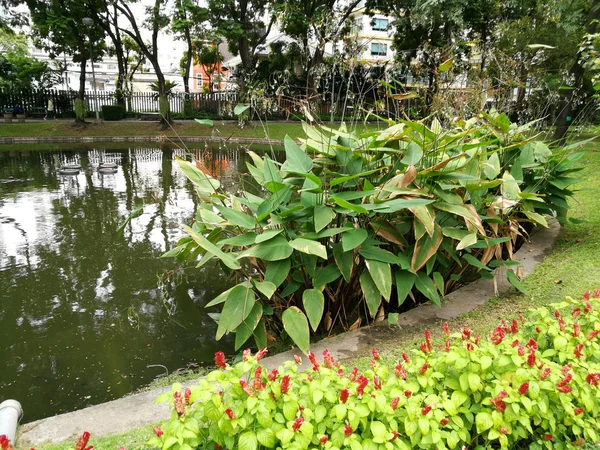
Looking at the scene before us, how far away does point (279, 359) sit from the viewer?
217 cm

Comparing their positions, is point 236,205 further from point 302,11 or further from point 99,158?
point 302,11

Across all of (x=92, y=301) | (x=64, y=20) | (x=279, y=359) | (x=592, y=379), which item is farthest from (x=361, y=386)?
(x=64, y=20)

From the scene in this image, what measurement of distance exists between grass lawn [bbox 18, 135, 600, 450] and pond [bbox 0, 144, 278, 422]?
3.02ft

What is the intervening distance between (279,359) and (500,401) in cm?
115

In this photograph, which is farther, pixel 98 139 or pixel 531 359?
pixel 98 139

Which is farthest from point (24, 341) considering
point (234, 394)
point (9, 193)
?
point (9, 193)

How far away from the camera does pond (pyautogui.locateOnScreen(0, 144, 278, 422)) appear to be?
2.49m

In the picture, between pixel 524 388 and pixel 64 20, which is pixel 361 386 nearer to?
pixel 524 388

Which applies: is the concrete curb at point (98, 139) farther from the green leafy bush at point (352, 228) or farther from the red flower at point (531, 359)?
the red flower at point (531, 359)

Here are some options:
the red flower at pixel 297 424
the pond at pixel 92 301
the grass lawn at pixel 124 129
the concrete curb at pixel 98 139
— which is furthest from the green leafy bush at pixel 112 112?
the red flower at pixel 297 424

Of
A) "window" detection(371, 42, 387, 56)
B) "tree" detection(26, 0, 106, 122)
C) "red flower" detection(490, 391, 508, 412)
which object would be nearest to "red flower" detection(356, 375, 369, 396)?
"red flower" detection(490, 391, 508, 412)

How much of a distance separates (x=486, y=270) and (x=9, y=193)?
738cm

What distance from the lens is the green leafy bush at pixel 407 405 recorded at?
43.9 inches

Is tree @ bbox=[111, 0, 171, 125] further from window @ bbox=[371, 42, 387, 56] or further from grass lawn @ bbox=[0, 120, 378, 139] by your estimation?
window @ bbox=[371, 42, 387, 56]
